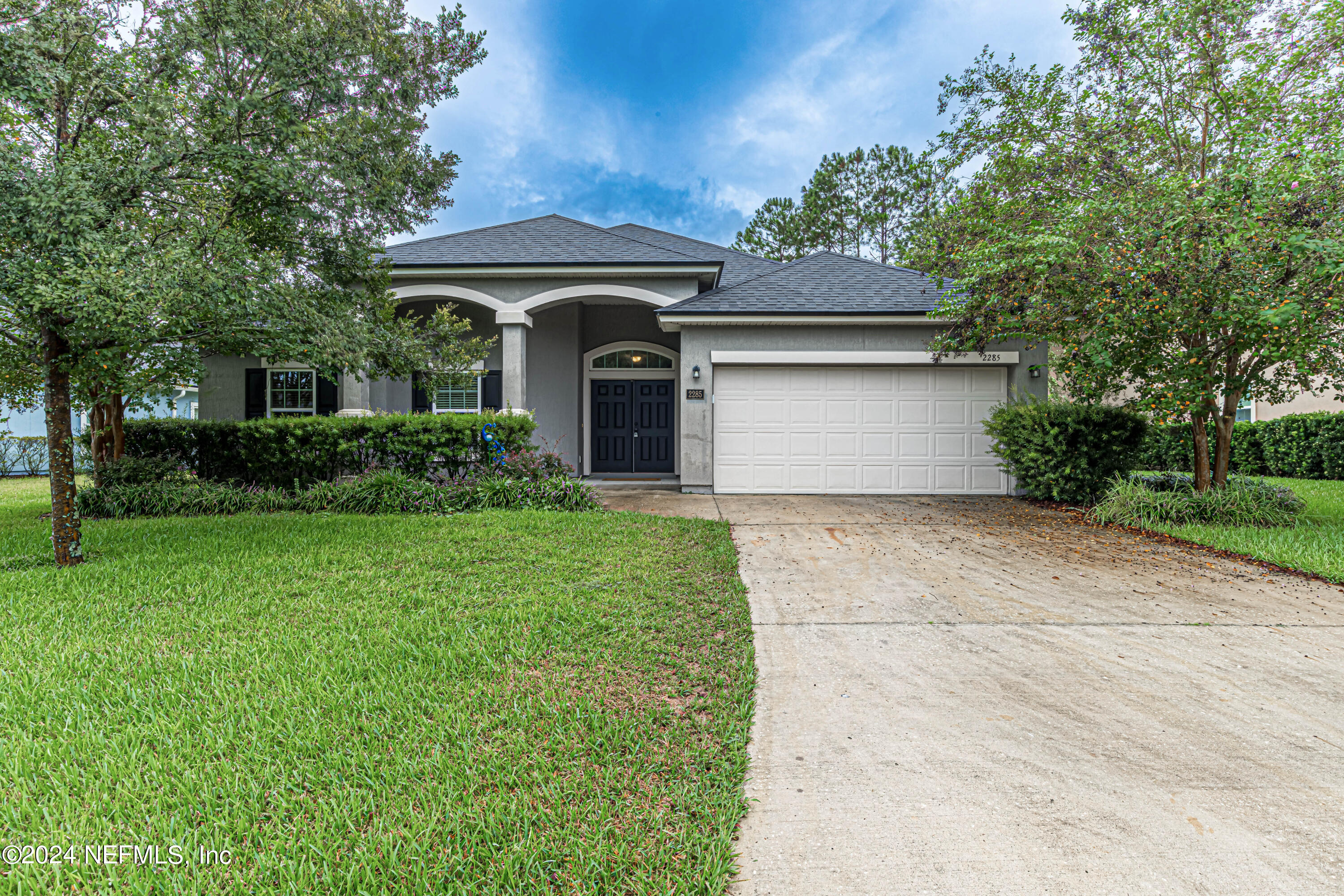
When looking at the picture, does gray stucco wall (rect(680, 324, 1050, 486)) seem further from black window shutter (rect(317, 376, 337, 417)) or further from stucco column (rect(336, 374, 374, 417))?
black window shutter (rect(317, 376, 337, 417))

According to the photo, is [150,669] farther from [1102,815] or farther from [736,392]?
[736,392]

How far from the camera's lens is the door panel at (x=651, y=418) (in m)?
12.5

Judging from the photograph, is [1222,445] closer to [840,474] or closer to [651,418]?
[840,474]

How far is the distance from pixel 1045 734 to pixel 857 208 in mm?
25140

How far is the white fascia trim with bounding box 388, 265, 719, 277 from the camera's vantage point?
10.2 m

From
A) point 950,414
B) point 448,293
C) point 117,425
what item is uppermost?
point 448,293

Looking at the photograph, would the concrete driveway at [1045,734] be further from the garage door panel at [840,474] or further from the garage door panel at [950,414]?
the garage door panel at [950,414]

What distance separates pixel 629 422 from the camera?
1248cm

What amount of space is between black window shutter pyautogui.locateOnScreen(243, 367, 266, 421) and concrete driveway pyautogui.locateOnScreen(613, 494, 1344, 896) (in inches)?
422

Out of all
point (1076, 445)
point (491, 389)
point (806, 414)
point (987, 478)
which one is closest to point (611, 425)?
point (491, 389)

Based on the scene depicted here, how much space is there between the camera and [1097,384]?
7.27 metres

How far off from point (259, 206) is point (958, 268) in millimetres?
8695

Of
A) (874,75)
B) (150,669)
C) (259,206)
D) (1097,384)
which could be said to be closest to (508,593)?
(150,669)

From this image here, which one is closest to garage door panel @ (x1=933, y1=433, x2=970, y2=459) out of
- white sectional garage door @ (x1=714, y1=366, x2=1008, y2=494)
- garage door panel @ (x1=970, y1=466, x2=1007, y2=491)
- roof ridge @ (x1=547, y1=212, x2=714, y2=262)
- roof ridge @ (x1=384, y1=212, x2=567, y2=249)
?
white sectional garage door @ (x1=714, y1=366, x2=1008, y2=494)
